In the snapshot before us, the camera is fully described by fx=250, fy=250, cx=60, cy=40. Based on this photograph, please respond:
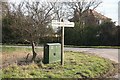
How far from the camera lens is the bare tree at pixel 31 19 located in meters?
13.3

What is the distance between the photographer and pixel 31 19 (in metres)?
13.5

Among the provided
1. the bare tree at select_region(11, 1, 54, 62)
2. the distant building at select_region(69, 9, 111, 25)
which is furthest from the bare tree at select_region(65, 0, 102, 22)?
the bare tree at select_region(11, 1, 54, 62)

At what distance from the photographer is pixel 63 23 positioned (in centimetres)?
1199

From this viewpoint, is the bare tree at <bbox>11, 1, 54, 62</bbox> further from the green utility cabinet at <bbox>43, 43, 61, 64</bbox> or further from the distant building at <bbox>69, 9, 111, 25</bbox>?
the distant building at <bbox>69, 9, 111, 25</bbox>

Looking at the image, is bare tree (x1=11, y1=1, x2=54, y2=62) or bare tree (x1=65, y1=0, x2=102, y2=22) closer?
bare tree (x1=11, y1=1, x2=54, y2=62)

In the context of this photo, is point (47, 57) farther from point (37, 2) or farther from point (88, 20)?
point (88, 20)

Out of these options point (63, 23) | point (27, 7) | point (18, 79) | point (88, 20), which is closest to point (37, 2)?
point (27, 7)

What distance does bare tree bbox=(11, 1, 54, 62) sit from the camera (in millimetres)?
13344

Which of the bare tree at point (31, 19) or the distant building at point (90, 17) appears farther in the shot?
the distant building at point (90, 17)

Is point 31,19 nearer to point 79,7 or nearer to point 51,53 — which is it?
point 51,53

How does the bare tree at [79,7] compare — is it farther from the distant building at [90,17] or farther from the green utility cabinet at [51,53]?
the green utility cabinet at [51,53]

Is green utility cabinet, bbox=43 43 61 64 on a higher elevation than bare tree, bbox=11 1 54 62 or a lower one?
lower

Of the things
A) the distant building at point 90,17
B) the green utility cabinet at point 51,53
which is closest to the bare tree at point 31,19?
the green utility cabinet at point 51,53

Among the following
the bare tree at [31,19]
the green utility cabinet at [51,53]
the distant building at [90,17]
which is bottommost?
the green utility cabinet at [51,53]
